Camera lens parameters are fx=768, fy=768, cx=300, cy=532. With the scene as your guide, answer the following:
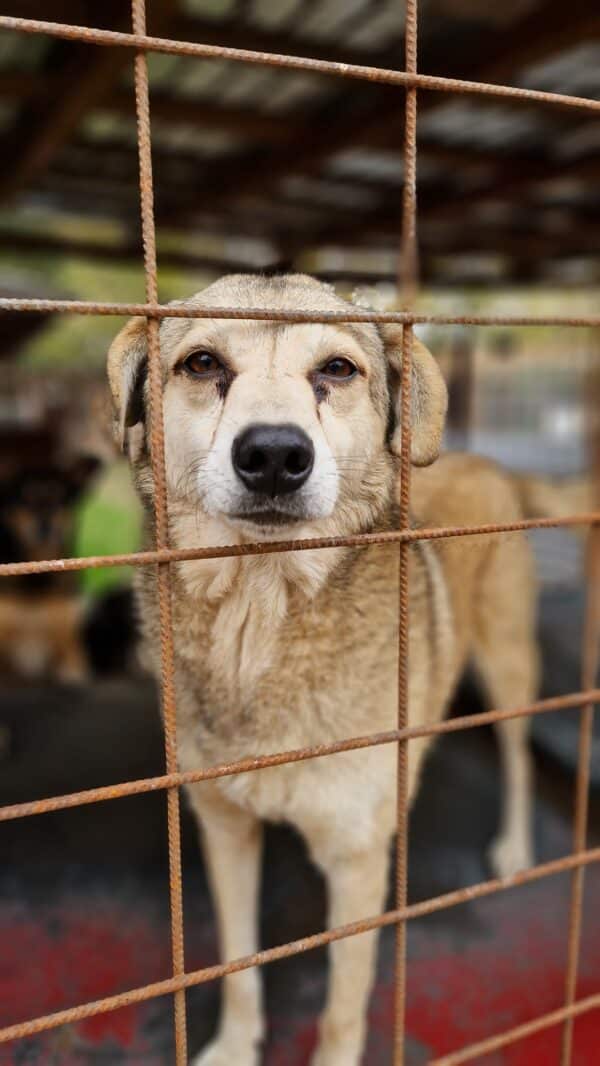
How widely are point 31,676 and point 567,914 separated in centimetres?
381

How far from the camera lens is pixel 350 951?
195 centimetres

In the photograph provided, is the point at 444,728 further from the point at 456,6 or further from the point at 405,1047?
the point at 456,6

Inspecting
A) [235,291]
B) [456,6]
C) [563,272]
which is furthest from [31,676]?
[563,272]

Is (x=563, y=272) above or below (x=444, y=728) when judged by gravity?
above

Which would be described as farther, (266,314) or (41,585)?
(41,585)

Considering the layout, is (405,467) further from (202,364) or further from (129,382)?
(129,382)

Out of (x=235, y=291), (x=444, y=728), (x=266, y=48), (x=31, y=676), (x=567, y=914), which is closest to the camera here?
(x=444, y=728)

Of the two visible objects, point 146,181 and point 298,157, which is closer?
point 146,181

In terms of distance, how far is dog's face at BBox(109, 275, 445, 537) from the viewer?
4.75ft

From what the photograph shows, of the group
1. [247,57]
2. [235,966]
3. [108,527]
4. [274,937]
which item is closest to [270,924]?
[274,937]

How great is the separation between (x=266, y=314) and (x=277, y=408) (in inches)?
8.4

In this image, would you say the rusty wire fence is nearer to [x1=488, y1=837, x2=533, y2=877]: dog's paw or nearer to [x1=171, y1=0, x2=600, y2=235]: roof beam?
[x1=488, y1=837, x2=533, y2=877]: dog's paw

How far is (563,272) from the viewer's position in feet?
34.4

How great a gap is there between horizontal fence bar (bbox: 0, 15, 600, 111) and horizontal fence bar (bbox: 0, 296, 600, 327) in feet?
1.25
